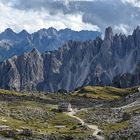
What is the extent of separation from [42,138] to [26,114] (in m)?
76.2

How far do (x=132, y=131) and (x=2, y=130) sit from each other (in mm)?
34796

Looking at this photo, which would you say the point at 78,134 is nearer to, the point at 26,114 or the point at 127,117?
the point at 127,117

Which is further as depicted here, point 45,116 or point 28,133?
point 45,116

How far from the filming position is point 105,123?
517 feet

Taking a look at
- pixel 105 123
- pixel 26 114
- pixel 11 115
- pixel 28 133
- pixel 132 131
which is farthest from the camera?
pixel 26 114

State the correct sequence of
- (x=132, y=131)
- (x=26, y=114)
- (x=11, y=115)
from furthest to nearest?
(x=26, y=114)
(x=11, y=115)
(x=132, y=131)

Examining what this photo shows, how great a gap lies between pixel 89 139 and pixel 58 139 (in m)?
7.17

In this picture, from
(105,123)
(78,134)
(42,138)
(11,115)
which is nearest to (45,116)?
(11,115)

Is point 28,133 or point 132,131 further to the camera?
point 28,133

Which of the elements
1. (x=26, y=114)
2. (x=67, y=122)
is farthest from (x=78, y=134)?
(x=26, y=114)

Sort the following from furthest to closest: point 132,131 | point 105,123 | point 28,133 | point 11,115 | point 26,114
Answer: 1. point 26,114
2. point 11,115
3. point 105,123
4. point 28,133
5. point 132,131

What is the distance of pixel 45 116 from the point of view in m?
191

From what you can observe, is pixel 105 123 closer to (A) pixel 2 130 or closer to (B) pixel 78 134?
(B) pixel 78 134

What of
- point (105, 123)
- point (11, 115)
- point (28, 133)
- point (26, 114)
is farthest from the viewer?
point (26, 114)
